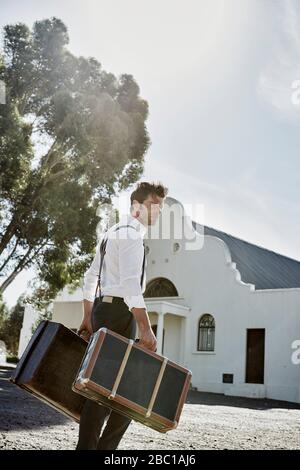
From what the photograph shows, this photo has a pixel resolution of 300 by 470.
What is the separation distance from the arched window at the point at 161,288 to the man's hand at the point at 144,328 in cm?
2198

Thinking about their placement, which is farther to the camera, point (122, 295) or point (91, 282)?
point (91, 282)

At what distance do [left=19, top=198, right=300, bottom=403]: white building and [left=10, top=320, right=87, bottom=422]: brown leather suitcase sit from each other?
18471 mm

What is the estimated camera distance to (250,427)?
29.0 feet

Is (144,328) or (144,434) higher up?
(144,328)

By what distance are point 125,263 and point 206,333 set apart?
20950 millimetres

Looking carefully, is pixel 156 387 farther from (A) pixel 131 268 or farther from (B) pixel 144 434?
(B) pixel 144 434

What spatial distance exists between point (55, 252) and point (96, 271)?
16243mm

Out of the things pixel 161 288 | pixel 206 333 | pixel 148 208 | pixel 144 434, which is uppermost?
pixel 161 288

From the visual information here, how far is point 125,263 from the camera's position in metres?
3.32

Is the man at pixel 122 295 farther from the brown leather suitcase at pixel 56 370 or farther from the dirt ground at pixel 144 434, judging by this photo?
the dirt ground at pixel 144 434

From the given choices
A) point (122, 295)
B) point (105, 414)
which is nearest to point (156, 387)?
point (105, 414)

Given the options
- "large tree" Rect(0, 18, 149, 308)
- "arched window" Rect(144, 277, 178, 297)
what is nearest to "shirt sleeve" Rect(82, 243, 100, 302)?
"large tree" Rect(0, 18, 149, 308)

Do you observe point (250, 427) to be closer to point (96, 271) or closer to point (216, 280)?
point (96, 271)
